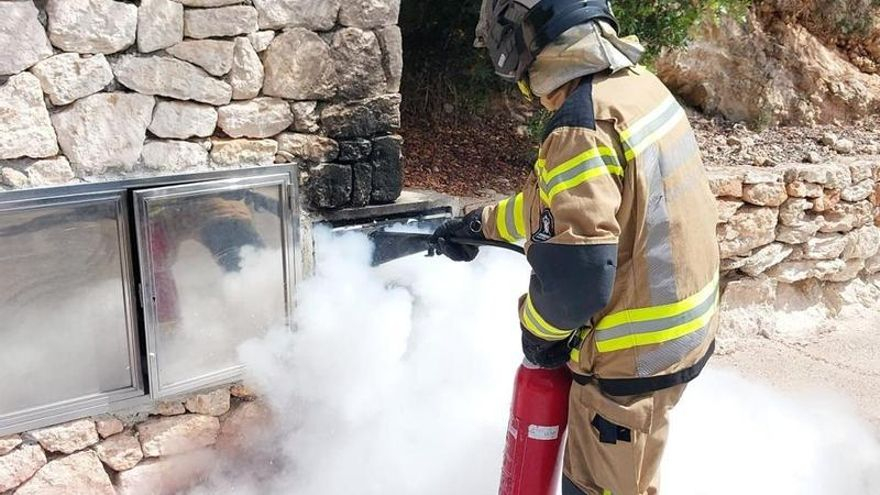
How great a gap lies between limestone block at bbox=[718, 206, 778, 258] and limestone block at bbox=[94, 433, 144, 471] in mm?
3739

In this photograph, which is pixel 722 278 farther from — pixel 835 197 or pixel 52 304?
pixel 52 304

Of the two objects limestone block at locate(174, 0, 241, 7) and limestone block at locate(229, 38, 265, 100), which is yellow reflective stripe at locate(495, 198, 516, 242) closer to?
limestone block at locate(229, 38, 265, 100)

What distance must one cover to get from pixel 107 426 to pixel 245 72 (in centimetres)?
153

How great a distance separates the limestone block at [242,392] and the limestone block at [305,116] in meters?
1.16

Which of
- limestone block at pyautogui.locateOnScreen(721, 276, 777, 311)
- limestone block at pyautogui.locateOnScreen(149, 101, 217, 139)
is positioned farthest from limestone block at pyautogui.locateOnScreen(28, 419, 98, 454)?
limestone block at pyautogui.locateOnScreen(721, 276, 777, 311)

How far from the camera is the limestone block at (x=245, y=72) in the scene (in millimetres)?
3332

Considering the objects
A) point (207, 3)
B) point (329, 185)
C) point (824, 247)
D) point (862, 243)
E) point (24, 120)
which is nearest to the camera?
point (24, 120)

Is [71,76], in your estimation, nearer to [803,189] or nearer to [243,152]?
Result: [243,152]

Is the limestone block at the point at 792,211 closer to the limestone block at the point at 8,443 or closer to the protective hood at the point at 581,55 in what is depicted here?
the protective hood at the point at 581,55

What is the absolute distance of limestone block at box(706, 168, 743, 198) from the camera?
17.6 ft

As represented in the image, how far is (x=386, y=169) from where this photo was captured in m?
3.83

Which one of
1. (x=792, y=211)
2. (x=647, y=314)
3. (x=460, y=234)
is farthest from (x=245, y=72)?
(x=792, y=211)

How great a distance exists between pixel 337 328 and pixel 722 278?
297 cm

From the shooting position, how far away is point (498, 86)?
5859 millimetres
